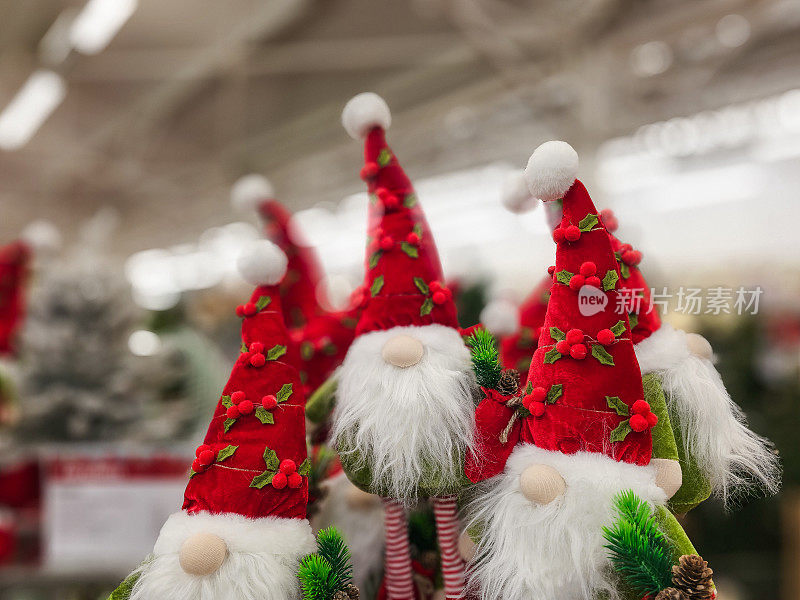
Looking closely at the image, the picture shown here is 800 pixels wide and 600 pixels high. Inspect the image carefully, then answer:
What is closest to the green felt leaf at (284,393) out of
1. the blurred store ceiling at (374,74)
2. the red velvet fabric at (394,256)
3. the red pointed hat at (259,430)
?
the red pointed hat at (259,430)

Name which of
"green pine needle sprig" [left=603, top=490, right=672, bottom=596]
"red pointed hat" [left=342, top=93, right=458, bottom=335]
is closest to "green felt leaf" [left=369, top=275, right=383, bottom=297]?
"red pointed hat" [left=342, top=93, right=458, bottom=335]

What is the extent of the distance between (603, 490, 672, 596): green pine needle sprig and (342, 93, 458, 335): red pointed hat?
0.26 meters

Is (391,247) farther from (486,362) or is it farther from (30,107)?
(30,107)

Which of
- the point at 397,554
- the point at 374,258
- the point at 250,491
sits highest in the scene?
the point at 374,258

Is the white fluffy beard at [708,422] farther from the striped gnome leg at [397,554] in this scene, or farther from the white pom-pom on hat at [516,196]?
the striped gnome leg at [397,554]

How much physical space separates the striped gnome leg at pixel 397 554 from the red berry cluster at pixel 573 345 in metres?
0.25

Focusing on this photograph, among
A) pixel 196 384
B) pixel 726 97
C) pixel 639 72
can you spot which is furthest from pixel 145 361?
pixel 726 97

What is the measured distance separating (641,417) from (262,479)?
346mm

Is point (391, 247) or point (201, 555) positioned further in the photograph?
point (391, 247)

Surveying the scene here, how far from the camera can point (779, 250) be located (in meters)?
2.14

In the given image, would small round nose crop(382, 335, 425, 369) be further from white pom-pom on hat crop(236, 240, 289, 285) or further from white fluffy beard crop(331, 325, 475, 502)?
white pom-pom on hat crop(236, 240, 289, 285)

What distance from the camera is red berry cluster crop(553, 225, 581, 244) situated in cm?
56

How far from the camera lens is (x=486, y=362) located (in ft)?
1.96

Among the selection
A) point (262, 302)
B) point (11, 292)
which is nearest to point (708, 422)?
point (262, 302)
